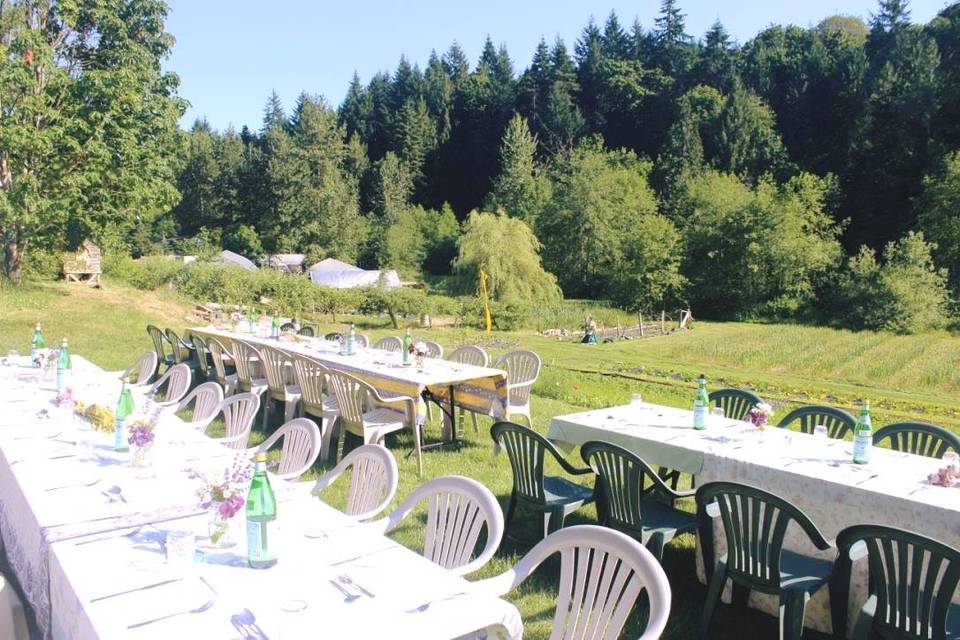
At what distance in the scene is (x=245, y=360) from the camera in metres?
8.45

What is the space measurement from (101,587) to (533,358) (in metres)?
5.94

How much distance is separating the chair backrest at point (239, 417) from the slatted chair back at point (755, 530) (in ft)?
9.76

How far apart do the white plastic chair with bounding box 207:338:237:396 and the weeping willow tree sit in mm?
23371

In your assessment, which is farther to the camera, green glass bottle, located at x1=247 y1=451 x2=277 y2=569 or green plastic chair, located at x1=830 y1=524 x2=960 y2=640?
green plastic chair, located at x1=830 y1=524 x2=960 y2=640

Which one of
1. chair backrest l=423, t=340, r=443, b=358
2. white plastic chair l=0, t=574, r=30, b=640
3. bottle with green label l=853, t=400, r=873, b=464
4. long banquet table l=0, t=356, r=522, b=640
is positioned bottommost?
white plastic chair l=0, t=574, r=30, b=640

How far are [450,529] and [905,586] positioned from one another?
1783 millimetres

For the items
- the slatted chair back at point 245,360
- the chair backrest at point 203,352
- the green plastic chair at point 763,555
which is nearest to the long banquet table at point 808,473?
the green plastic chair at point 763,555

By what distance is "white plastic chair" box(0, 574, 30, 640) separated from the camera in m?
2.68

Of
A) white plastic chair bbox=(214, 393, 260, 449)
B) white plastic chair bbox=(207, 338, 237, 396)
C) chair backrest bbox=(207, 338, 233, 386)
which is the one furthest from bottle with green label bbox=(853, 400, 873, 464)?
chair backrest bbox=(207, 338, 233, 386)

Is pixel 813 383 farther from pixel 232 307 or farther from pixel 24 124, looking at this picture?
pixel 24 124

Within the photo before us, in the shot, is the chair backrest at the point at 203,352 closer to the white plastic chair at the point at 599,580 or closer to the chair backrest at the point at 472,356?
the chair backrest at the point at 472,356

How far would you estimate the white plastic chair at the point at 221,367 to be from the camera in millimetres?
8672

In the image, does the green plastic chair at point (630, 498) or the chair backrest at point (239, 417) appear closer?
the green plastic chair at point (630, 498)

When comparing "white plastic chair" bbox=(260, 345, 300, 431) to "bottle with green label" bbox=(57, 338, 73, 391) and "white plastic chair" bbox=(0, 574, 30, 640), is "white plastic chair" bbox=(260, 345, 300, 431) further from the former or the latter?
"white plastic chair" bbox=(0, 574, 30, 640)
